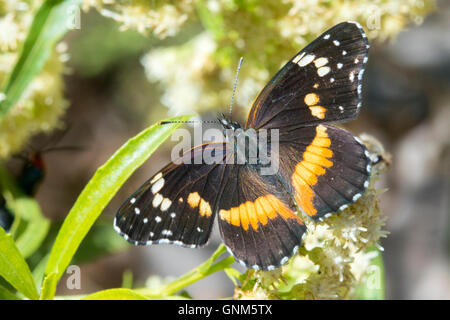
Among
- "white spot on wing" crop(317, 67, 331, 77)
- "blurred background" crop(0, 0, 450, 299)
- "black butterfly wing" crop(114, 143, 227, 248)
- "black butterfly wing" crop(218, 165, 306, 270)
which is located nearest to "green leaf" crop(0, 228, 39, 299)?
"black butterfly wing" crop(114, 143, 227, 248)

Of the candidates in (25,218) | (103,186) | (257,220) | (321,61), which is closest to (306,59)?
(321,61)

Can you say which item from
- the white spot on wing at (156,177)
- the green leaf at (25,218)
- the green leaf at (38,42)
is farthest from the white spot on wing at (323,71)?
the green leaf at (25,218)

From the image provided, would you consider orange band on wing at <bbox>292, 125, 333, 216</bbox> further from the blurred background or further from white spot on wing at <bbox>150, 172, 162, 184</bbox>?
the blurred background

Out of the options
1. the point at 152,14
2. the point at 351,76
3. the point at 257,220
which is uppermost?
the point at 152,14

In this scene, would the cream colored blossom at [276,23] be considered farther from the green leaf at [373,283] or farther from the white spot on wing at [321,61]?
the green leaf at [373,283]

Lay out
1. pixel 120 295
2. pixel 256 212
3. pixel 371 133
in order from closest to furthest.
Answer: pixel 120 295
pixel 256 212
pixel 371 133

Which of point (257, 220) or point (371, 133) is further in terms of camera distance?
point (371, 133)

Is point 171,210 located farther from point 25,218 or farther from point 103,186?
point 25,218
